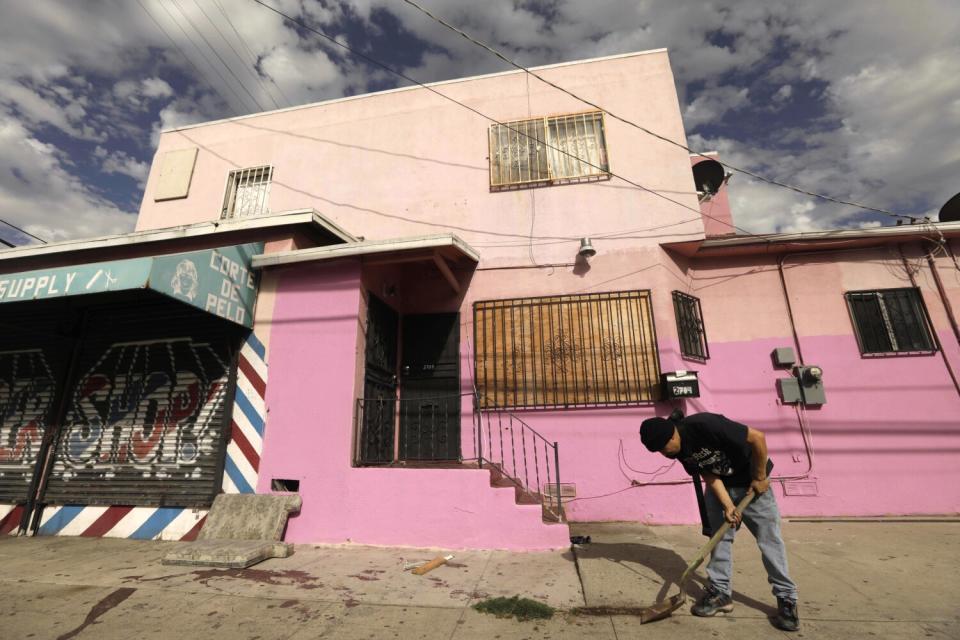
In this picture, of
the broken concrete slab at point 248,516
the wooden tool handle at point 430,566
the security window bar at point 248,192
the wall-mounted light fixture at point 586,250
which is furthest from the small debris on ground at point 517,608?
the security window bar at point 248,192

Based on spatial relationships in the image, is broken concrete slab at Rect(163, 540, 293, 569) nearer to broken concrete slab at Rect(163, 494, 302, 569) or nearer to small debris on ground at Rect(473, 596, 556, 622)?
broken concrete slab at Rect(163, 494, 302, 569)

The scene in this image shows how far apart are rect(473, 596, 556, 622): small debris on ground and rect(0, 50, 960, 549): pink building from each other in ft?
5.23

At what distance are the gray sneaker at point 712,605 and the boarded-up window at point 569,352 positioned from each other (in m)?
3.46

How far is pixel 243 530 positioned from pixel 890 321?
972 cm

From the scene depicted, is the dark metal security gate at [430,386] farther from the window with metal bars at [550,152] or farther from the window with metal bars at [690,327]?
the window with metal bars at [690,327]

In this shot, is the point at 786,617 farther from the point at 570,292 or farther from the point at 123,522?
the point at 123,522

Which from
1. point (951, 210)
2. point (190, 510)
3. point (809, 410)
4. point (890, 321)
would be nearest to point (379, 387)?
point (190, 510)

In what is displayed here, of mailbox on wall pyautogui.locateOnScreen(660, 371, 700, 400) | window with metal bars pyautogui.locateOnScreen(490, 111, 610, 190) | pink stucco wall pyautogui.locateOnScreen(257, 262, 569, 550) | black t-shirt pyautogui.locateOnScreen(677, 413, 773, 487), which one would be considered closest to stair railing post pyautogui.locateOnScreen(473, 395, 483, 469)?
pink stucco wall pyautogui.locateOnScreen(257, 262, 569, 550)

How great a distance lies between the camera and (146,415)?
5938 millimetres

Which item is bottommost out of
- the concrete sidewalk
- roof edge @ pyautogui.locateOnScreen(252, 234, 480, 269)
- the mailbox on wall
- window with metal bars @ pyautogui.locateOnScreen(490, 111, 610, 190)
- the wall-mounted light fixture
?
the concrete sidewalk

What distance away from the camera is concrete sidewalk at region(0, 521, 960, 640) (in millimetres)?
2777

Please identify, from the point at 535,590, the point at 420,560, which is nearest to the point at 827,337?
the point at 535,590

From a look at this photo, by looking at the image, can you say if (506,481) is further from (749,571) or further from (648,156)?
(648,156)

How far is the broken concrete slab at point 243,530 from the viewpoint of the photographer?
4.29 metres
